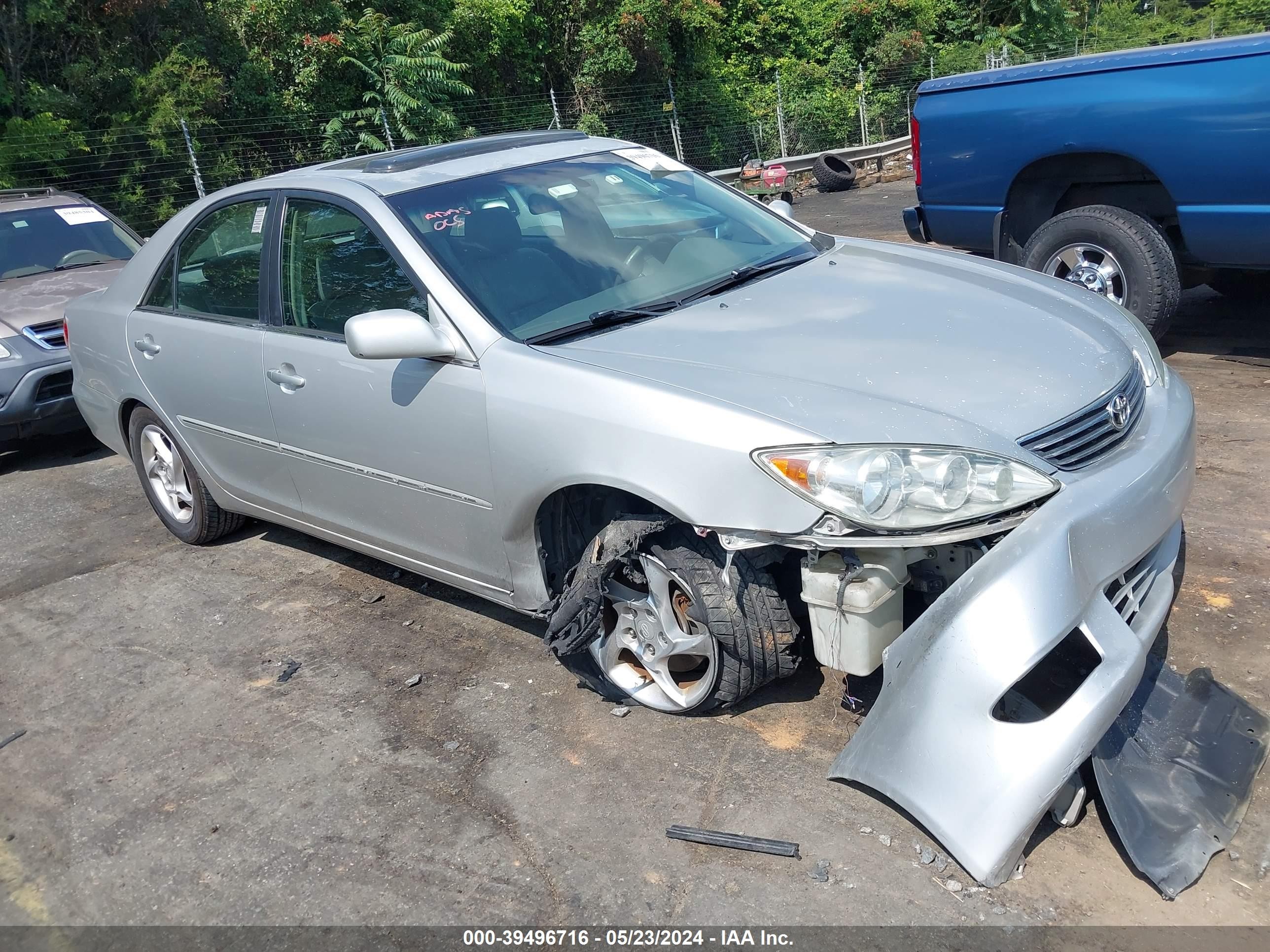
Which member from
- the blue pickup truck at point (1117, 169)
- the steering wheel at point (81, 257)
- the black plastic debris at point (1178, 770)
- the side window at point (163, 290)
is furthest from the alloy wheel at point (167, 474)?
the blue pickup truck at point (1117, 169)

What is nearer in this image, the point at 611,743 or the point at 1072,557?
the point at 1072,557

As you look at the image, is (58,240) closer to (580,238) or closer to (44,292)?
(44,292)

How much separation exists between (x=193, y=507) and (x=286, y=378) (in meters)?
1.48

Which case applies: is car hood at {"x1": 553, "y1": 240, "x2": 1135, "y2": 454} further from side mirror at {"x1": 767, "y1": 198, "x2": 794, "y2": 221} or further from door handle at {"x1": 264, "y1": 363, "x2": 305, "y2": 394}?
door handle at {"x1": 264, "y1": 363, "x2": 305, "y2": 394}

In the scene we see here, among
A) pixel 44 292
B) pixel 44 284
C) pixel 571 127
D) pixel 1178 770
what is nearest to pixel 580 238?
pixel 1178 770

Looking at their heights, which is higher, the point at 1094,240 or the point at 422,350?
the point at 422,350

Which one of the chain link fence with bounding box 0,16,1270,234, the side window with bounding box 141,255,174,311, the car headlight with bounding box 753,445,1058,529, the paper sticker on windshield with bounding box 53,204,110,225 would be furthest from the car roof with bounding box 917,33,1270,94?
the chain link fence with bounding box 0,16,1270,234

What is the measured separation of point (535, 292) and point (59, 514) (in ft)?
12.8

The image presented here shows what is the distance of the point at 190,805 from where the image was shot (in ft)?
10.9

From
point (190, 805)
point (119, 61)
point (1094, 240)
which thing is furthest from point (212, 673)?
point (119, 61)

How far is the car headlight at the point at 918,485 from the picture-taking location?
2.68 metres

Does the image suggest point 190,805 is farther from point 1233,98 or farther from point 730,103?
point 730,103

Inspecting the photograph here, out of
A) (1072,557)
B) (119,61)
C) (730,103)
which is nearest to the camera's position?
(1072,557)

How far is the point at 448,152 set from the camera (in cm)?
433
